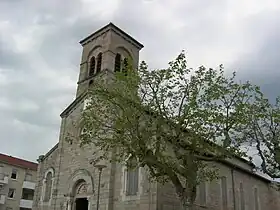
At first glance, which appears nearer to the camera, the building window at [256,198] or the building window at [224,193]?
the building window at [224,193]

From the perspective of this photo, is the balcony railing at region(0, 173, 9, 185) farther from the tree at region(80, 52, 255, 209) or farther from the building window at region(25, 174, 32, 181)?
the tree at region(80, 52, 255, 209)

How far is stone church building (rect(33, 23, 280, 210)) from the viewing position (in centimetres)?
2119

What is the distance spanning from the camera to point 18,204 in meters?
48.4

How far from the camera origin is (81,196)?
24.1 metres

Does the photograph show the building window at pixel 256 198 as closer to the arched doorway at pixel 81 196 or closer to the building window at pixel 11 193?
the arched doorway at pixel 81 196

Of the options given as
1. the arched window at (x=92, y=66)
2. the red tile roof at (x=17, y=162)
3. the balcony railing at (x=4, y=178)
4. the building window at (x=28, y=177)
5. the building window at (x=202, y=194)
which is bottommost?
the building window at (x=202, y=194)

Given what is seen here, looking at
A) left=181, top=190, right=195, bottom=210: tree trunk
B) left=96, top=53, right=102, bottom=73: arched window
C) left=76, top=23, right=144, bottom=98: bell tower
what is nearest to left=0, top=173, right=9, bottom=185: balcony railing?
left=76, top=23, right=144, bottom=98: bell tower

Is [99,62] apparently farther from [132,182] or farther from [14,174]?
[14,174]

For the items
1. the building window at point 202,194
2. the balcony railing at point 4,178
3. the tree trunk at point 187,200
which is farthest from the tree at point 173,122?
the balcony railing at point 4,178

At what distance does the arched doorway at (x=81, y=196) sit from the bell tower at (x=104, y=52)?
9025 mm

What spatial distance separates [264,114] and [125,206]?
10.1 metres

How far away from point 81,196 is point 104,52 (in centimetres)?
1330

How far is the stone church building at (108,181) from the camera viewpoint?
21188 mm

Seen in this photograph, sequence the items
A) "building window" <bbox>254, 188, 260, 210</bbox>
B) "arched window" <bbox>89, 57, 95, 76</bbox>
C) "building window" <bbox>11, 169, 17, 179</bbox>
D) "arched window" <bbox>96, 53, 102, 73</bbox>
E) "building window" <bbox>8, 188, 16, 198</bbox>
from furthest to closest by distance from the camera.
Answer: "building window" <bbox>11, 169, 17, 179</bbox>
"building window" <bbox>8, 188, 16, 198</bbox>
"building window" <bbox>254, 188, 260, 210</bbox>
"arched window" <bbox>89, 57, 95, 76</bbox>
"arched window" <bbox>96, 53, 102, 73</bbox>
